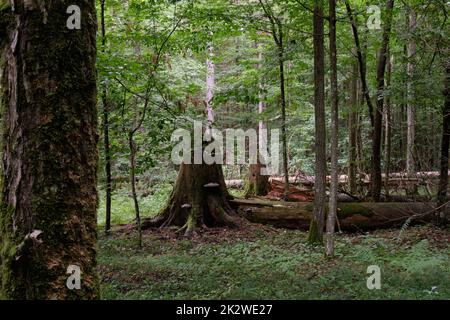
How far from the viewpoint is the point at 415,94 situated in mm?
9680

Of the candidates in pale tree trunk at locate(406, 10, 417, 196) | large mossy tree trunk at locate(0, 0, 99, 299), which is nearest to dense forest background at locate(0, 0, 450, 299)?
large mossy tree trunk at locate(0, 0, 99, 299)

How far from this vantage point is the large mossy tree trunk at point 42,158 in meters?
2.55

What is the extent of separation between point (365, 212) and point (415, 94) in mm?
3361

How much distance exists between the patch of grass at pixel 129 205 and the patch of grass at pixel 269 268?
10.8 ft

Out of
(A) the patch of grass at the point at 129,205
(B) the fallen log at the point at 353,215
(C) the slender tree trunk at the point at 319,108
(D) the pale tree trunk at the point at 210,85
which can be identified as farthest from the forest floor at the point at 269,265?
(D) the pale tree trunk at the point at 210,85

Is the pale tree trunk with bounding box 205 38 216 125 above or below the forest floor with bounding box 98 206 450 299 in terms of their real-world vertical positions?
above

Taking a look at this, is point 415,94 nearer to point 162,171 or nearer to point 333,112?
point 333,112

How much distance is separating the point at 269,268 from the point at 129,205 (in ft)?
30.9

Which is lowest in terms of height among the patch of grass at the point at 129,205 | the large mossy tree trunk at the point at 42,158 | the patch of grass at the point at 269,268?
the patch of grass at the point at 269,268

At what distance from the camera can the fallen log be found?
35.4 feet

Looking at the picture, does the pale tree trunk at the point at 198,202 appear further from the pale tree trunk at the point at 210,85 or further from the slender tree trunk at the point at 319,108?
the slender tree trunk at the point at 319,108

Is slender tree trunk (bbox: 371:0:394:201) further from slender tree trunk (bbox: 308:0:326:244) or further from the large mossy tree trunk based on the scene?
the large mossy tree trunk

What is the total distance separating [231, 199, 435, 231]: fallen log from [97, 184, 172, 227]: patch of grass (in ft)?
12.9

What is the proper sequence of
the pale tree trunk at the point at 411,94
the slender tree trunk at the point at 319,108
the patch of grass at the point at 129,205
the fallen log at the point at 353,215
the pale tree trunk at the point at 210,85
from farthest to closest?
the patch of grass at the point at 129,205
the fallen log at the point at 353,215
the pale tree trunk at the point at 210,85
the pale tree trunk at the point at 411,94
the slender tree trunk at the point at 319,108
